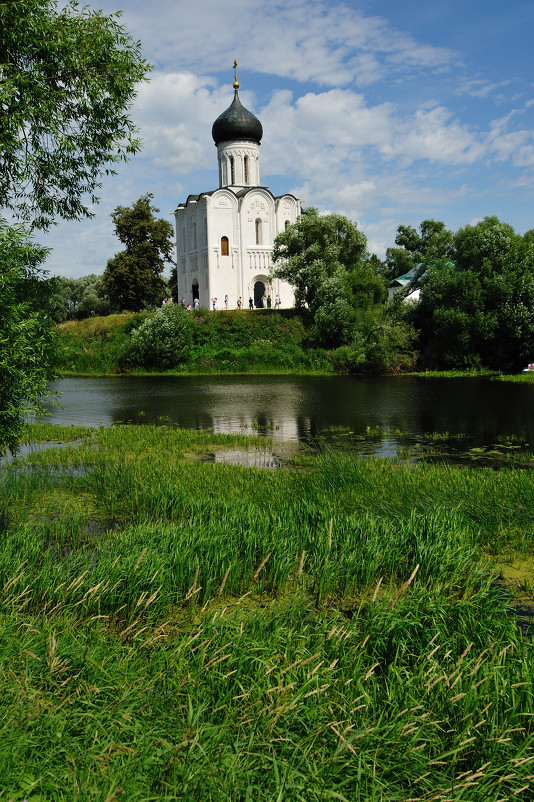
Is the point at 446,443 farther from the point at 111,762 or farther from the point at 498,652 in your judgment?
the point at 111,762

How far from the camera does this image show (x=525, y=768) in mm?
2465

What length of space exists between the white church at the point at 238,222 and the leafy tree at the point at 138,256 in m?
3.51

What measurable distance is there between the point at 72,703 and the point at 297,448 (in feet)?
31.6

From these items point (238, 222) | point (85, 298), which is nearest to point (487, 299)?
point (238, 222)

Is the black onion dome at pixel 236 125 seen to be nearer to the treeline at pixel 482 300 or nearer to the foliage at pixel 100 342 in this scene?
the foliage at pixel 100 342

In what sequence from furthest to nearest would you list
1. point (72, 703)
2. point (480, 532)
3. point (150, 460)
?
point (150, 460) → point (480, 532) → point (72, 703)

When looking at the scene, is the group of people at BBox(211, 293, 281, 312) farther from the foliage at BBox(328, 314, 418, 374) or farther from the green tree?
the green tree

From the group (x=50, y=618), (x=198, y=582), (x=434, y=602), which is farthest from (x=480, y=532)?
(x=50, y=618)

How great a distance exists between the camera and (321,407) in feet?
63.1

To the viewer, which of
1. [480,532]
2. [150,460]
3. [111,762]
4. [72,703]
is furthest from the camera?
[150,460]

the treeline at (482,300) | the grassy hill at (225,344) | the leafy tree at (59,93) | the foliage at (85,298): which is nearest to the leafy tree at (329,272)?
the grassy hill at (225,344)

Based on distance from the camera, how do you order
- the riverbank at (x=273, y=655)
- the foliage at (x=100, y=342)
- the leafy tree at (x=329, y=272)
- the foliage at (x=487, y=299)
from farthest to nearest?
the foliage at (x=100, y=342)
the leafy tree at (x=329, y=272)
the foliage at (x=487, y=299)
the riverbank at (x=273, y=655)

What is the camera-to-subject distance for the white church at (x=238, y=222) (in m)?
48.4

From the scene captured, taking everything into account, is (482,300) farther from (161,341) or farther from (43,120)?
(43,120)
